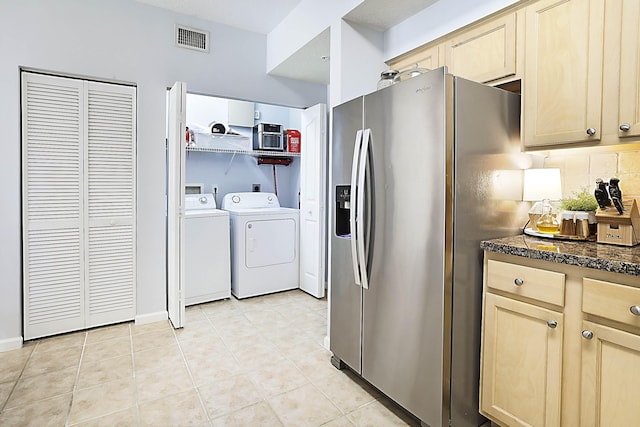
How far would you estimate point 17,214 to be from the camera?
259cm

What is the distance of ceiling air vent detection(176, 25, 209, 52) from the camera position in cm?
313

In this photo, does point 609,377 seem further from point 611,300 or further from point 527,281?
point 527,281

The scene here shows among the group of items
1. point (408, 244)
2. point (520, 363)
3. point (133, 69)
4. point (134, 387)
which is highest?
point (133, 69)

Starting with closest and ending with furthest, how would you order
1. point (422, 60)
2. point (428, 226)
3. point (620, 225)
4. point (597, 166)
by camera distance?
point (620, 225)
point (428, 226)
point (597, 166)
point (422, 60)

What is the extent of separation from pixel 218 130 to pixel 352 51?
2.06m

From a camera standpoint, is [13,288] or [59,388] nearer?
[59,388]

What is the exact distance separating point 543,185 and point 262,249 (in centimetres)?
270

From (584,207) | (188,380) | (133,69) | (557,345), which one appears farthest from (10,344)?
(584,207)

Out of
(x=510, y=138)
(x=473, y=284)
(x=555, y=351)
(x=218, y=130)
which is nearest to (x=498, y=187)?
(x=510, y=138)

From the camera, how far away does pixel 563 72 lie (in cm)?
169

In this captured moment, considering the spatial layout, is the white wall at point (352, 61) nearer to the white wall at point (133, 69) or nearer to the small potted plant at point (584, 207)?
the white wall at point (133, 69)

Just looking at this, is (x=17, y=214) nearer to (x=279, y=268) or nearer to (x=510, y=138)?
(x=279, y=268)

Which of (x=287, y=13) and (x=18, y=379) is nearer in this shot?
(x=18, y=379)

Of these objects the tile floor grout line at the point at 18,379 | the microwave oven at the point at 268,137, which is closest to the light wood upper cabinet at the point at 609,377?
the tile floor grout line at the point at 18,379
